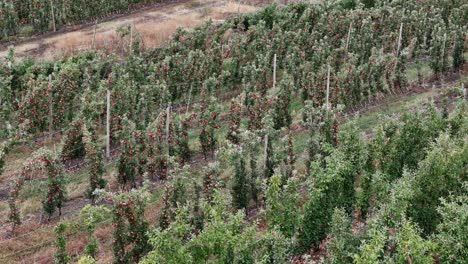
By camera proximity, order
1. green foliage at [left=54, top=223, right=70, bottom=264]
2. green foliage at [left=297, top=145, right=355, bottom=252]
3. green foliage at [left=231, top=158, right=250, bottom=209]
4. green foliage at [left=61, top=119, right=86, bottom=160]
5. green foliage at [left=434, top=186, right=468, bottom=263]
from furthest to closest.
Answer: green foliage at [left=61, top=119, right=86, bottom=160] → green foliage at [left=231, top=158, right=250, bottom=209] → green foliage at [left=297, top=145, right=355, bottom=252] → green foliage at [left=54, top=223, right=70, bottom=264] → green foliage at [left=434, top=186, right=468, bottom=263]

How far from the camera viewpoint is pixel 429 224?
19.1 metres

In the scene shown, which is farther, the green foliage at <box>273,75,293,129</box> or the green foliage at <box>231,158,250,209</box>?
the green foliage at <box>273,75,293,129</box>

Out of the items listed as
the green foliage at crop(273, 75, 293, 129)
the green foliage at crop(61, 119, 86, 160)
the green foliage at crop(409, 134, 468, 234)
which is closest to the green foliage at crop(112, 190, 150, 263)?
the green foliage at crop(61, 119, 86, 160)

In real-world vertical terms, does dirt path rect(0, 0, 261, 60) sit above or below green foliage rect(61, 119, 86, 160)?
above

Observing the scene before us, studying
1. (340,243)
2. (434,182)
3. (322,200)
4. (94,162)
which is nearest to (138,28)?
(94,162)

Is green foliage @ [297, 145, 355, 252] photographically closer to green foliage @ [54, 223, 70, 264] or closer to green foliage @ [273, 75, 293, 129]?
green foliage @ [54, 223, 70, 264]

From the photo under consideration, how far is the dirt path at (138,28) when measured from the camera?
3716 cm

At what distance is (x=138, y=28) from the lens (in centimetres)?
3962

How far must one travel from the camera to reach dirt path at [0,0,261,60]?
37156 mm

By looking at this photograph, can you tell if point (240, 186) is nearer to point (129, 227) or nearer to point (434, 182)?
point (129, 227)

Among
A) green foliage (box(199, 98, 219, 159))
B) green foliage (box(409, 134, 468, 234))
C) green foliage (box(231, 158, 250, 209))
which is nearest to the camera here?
green foliage (box(409, 134, 468, 234))

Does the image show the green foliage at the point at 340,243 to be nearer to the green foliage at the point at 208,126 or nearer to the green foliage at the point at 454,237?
the green foliage at the point at 454,237

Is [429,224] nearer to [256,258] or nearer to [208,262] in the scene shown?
[256,258]

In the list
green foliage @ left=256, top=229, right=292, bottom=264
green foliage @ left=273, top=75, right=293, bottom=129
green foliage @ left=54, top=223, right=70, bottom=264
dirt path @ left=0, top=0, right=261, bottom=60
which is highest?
dirt path @ left=0, top=0, right=261, bottom=60
